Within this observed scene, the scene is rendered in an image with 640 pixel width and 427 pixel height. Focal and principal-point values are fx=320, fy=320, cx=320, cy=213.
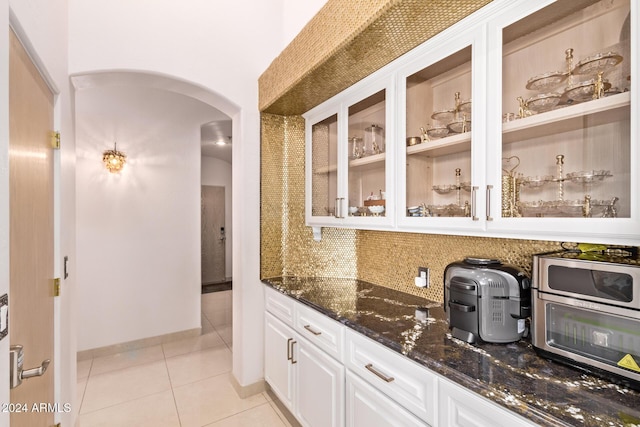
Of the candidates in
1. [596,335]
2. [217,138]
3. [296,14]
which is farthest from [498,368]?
[217,138]

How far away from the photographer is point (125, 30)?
2.11m

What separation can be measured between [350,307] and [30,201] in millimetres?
1584

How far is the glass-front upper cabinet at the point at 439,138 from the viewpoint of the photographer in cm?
140

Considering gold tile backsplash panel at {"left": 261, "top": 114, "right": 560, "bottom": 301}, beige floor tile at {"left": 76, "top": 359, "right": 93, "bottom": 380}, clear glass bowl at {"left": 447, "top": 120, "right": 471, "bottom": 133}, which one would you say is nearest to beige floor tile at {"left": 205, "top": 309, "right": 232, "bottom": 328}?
beige floor tile at {"left": 76, "top": 359, "right": 93, "bottom": 380}

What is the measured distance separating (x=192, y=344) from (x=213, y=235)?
3.63 m

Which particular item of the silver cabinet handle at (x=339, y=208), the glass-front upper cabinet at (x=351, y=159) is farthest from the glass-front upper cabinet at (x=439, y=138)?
the silver cabinet handle at (x=339, y=208)

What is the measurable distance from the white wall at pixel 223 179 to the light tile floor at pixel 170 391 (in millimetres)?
3574

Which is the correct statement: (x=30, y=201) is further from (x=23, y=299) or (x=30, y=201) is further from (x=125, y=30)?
(x=125, y=30)

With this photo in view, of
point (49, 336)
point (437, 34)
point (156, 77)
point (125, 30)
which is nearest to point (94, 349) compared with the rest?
point (49, 336)

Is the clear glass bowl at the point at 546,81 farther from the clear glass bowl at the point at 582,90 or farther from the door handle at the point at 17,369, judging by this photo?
the door handle at the point at 17,369

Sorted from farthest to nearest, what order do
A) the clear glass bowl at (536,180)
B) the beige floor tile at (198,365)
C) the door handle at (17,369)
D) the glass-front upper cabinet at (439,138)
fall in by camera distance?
the beige floor tile at (198,365)
the glass-front upper cabinet at (439,138)
the clear glass bowl at (536,180)
the door handle at (17,369)

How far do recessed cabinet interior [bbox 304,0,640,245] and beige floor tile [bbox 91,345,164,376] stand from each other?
9.36ft

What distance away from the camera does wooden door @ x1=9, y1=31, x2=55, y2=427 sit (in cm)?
115

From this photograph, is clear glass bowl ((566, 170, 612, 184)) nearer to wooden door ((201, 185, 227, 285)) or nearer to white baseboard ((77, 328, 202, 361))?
white baseboard ((77, 328, 202, 361))
